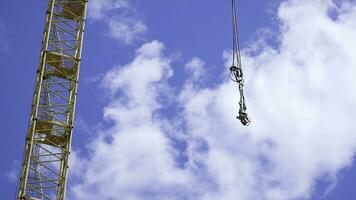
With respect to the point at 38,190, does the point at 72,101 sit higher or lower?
higher

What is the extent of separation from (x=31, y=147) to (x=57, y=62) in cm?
699

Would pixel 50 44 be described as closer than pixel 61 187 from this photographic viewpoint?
No

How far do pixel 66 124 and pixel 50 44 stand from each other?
20.2ft

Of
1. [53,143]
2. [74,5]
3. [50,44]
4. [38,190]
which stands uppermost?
[74,5]

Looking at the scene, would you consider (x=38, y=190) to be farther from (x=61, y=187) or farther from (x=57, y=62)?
(x=57, y=62)

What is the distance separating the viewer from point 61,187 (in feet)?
177

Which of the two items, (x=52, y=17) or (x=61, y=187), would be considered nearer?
(x=61, y=187)

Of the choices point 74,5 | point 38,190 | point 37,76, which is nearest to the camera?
point 38,190

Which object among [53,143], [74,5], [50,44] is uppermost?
[74,5]

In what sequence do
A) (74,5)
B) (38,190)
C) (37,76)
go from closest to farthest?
(38,190), (37,76), (74,5)

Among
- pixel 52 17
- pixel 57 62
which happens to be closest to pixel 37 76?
pixel 57 62

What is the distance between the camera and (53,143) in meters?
54.8

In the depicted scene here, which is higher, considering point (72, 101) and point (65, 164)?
point (72, 101)

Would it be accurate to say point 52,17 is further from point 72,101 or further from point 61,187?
point 61,187
